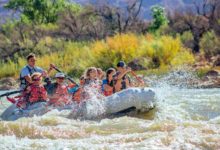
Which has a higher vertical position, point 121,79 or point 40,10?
point 40,10

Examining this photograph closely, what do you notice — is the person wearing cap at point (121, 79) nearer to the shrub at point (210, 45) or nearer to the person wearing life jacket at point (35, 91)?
the person wearing life jacket at point (35, 91)

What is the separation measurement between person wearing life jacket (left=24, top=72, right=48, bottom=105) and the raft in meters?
0.38

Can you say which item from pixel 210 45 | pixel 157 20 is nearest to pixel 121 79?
pixel 210 45

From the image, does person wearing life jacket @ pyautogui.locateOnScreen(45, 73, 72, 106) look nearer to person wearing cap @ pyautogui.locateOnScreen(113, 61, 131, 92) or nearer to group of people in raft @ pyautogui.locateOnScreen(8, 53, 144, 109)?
group of people in raft @ pyautogui.locateOnScreen(8, 53, 144, 109)

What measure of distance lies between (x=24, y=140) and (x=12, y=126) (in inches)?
46.1

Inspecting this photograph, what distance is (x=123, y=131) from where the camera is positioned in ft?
29.7

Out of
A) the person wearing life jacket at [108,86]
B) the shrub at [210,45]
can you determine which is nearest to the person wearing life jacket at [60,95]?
the person wearing life jacket at [108,86]

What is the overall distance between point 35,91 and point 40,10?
1517 inches

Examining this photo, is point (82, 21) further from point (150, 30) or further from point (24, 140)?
point (24, 140)

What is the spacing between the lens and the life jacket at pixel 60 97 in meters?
11.5

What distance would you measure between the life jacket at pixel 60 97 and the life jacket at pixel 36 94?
257mm

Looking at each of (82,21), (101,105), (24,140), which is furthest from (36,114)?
(82,21)

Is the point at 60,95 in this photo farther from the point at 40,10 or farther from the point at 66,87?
the point at 40,10

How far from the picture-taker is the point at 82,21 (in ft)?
126
